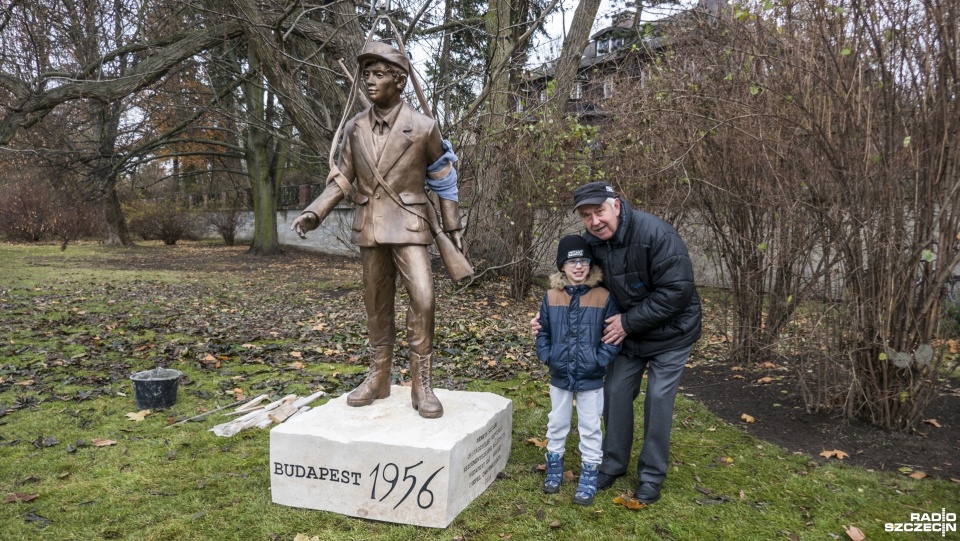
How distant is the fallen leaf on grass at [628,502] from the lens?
3.58 meters

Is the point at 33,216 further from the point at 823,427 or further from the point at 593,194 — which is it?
the point at 823,427

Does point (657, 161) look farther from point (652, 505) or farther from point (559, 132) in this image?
point (652, 505)

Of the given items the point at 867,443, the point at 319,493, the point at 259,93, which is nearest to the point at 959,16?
the point at 867,443

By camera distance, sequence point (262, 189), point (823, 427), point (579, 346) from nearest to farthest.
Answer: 1. point (579, 346)
2. point (823, 427)
3. point (262, 189)

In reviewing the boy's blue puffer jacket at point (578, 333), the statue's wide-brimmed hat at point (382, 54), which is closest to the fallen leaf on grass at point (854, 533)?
the boy's blue puffer jacket at point (578, 333)

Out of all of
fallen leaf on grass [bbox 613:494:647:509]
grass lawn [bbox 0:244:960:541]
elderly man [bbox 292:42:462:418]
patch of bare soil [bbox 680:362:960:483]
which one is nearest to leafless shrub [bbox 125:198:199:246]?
grass lawn [bbox 0:244:960:541]

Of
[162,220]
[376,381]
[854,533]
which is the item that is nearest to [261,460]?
[376,381]

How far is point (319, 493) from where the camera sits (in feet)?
11.8

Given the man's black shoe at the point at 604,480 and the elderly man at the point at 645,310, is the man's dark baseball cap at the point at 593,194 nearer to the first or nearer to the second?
the elderly man at the point at 645,310

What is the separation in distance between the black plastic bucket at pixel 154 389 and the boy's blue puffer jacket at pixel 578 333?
11.3 ft

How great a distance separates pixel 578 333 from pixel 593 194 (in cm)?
79

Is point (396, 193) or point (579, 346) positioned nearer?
point (579, 346)

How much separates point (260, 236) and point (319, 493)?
19.0m

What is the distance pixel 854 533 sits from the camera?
3.29m
